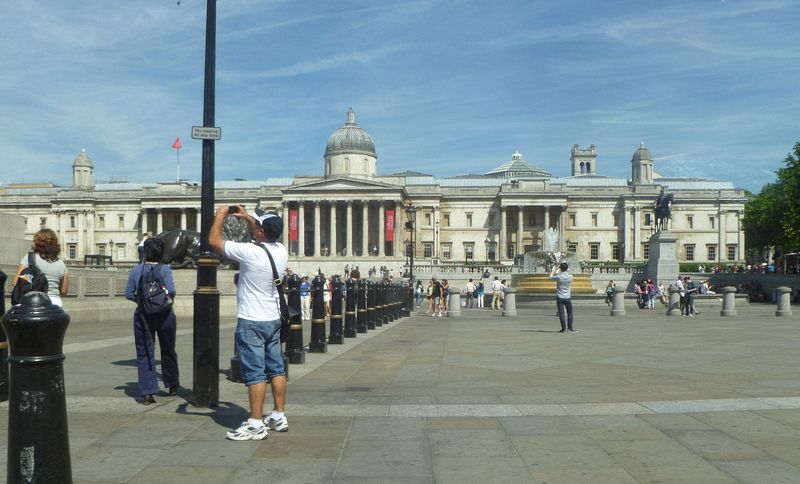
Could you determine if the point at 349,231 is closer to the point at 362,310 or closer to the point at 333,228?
the point at 333,228

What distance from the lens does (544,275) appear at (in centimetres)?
5416

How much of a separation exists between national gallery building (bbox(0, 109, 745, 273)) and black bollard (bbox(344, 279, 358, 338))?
271 feet

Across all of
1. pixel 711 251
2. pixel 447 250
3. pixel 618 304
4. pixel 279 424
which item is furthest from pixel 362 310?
pixel 711 251

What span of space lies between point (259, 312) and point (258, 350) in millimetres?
358

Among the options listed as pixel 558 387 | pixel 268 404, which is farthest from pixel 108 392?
pixel 558 387

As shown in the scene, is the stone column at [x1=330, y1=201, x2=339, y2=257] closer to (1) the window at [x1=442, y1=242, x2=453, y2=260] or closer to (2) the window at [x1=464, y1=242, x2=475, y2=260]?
(1) the window at [x1=442, y1=242, x2=453, y2=260]

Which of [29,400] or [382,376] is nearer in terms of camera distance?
[29,400]

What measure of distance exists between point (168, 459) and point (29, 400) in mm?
2339

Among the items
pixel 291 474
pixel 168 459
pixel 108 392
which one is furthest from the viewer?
pixel 108 392

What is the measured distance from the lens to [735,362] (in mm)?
13094

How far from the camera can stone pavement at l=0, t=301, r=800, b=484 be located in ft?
19.6

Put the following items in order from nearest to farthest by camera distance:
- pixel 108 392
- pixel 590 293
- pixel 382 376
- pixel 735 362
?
pixel 108 392 → pixel 382 376 → pixel 735 362 → pixel 590 293

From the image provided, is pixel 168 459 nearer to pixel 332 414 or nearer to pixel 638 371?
pixel 332 414

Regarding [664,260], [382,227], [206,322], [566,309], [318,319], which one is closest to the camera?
[206,322]
